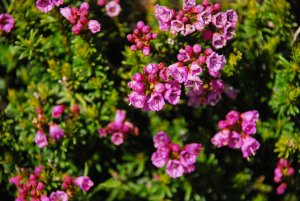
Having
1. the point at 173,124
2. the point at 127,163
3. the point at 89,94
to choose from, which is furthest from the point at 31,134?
the point at 173,124

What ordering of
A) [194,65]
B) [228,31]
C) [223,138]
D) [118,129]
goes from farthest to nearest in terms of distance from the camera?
1. [118,129]
2. [223,138]
3. [228,31]
4. [194,65]

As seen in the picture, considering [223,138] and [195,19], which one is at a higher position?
[195,19]

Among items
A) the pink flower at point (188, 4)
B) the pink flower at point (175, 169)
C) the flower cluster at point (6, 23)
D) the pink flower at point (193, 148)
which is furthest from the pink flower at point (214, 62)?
the flower cluster at point (6, 23)

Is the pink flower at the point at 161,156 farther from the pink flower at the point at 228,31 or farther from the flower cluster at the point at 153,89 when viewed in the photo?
the pink flower at the point at 228,31

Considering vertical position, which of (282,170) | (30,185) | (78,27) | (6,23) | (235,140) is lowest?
(30,185)

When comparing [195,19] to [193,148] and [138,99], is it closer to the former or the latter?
[138,99]

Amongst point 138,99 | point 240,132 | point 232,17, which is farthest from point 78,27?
point 240,132
